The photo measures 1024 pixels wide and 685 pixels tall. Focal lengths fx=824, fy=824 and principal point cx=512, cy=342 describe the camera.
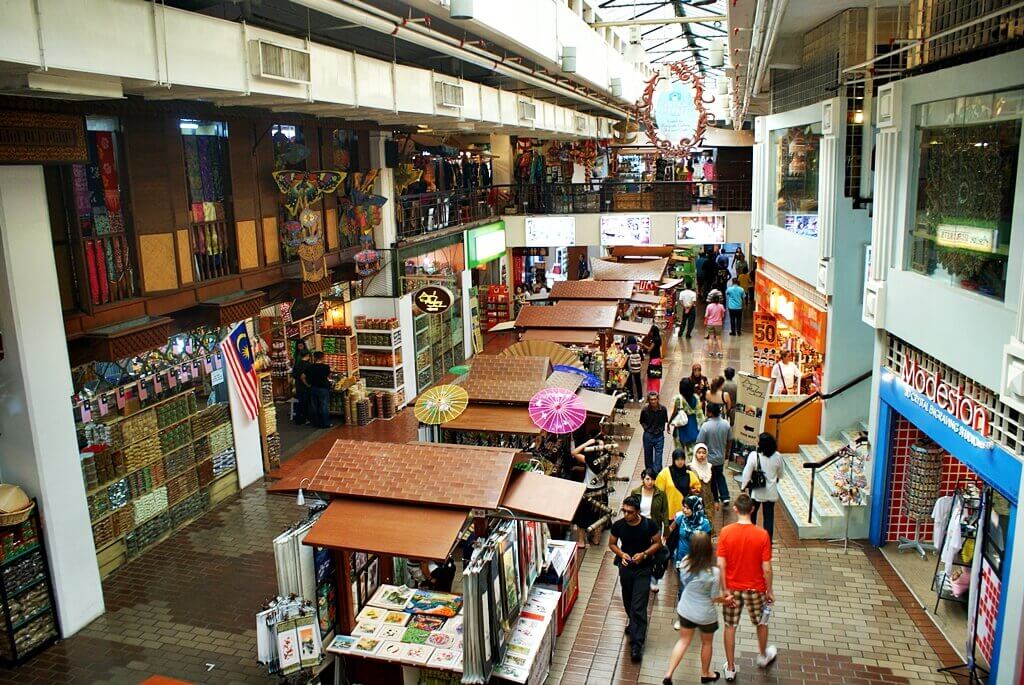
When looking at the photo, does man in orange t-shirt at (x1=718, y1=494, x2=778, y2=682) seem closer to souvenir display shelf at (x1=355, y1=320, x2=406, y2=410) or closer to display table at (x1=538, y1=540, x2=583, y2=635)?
display table at (x1=538, y1=540, x2=583, y2=635)

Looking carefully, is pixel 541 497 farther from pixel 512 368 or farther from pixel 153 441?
pixel 153 441

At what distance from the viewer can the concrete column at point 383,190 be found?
16172mm

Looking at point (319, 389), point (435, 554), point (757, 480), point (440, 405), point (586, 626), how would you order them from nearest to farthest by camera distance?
point (435, 554), point (586, 626), point (440, 405), point (757, 480), point (319, 389)

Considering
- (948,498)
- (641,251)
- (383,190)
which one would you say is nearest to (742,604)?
(948,498)

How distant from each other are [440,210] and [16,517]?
13.3 m

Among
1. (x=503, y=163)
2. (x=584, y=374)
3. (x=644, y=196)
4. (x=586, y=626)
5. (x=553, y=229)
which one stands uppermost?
(x=503, y=163)

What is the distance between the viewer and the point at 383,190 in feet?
53.9

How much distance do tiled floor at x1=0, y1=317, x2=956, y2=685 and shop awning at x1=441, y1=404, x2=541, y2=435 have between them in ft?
6.08

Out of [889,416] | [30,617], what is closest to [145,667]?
[30,617]

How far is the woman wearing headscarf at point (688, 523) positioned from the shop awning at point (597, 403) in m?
2.10

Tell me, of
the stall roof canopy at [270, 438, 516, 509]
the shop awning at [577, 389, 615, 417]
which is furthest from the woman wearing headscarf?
the stall roof canopy at [270, 438, 516, 509]

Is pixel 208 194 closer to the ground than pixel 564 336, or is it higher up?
higher up

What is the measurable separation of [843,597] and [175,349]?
357 inches

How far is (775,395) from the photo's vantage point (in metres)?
14.0
